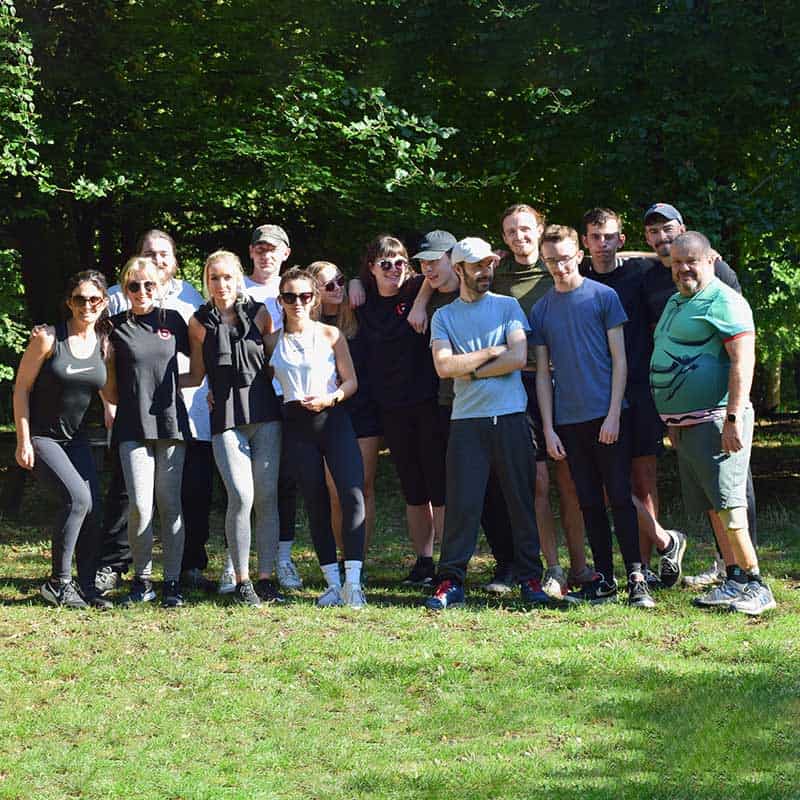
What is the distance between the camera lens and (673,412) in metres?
7.03

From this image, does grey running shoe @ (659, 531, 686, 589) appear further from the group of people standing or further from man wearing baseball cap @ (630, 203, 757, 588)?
man wearing baseball cap @ (630, 203, 757, 588)

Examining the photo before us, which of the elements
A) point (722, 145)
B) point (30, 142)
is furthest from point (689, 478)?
point (30, 142)

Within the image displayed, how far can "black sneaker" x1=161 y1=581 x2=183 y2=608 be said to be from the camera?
752cm

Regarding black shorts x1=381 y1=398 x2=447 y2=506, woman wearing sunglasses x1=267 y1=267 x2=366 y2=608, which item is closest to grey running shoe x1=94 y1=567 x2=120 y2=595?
woman wearing sunglasses x1=267 y1=267 x2=366 y2=608

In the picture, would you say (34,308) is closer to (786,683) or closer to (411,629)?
(411,629)

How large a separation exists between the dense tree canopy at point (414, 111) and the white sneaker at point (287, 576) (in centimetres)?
425

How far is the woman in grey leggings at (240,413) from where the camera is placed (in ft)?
24.6

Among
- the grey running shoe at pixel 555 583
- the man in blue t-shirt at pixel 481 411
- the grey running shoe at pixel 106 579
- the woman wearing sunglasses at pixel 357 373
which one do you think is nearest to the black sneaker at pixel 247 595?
the woman wearing sunglasses at pixel 357 373

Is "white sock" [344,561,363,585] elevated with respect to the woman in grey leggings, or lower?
lower

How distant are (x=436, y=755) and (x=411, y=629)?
177 cm

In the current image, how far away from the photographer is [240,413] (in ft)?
24.6

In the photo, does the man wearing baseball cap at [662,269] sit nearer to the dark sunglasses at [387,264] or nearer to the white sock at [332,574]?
the dark sunglasses at [387,264]

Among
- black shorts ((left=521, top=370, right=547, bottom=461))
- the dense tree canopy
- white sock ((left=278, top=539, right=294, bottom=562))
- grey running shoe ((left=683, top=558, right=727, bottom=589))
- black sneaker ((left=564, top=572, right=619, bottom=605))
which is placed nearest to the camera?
black sneaker ((left=564, top=572, right=619, bottom=605))

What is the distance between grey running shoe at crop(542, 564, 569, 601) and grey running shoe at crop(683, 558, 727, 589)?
782 mm
